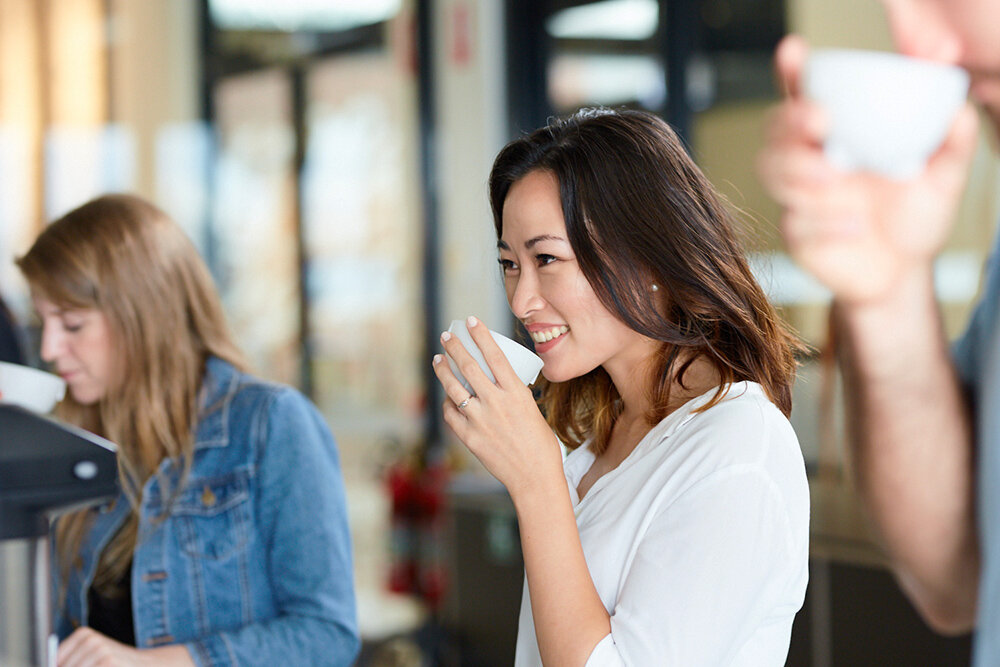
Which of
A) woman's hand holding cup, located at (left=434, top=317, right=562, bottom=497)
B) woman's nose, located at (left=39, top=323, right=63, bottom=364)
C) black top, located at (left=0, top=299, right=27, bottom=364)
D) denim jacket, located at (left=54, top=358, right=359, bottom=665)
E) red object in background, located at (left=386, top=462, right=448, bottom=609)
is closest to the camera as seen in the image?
woman's hand holding cup, located at (left=434, top=317, right=562, bottom=497)

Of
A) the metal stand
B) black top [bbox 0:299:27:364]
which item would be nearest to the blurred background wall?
black top [bbox 0:299:27:364]

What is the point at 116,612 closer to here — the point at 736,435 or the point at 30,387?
the point at 30,387

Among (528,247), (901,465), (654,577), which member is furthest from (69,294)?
(901,465)

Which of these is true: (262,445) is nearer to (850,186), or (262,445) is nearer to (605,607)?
(605,607)

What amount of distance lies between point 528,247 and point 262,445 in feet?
1.89

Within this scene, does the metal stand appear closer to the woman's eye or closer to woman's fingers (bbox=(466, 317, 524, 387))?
woman's fingers (bbox=(466, 317, 524, 387))

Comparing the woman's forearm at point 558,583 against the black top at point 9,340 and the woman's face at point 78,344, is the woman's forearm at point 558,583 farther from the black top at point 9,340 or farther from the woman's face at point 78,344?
the black top at point 9,340

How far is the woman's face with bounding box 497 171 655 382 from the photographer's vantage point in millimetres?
1119

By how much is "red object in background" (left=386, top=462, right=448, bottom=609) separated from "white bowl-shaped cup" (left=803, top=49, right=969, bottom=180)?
348cm

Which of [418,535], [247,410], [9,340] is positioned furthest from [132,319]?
[418,535]

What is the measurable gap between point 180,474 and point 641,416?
73 cm

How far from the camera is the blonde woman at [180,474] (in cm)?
146

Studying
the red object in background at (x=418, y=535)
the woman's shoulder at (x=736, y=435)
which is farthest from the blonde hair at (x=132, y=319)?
the red object in background at (x=418, y=535)

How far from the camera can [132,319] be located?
1530mm
